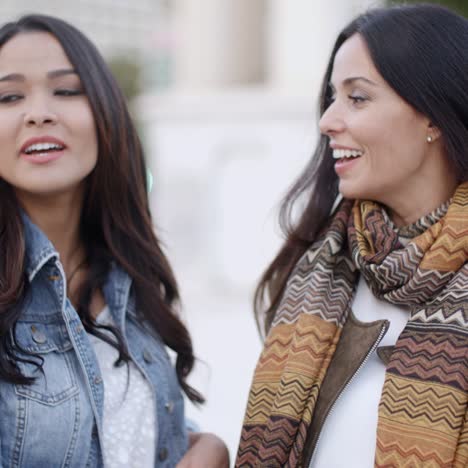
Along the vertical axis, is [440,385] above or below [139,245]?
below

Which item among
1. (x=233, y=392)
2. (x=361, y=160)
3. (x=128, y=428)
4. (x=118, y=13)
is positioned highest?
(x=118, y=13)

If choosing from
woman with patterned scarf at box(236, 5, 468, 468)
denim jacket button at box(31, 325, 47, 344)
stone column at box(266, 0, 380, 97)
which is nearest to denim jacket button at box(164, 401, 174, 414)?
woman with patterned scarf at box(236, 5, 468, 468)

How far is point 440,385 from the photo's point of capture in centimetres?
188

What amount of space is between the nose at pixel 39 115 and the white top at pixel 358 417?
1004mm

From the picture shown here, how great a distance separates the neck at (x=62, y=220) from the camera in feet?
7.72

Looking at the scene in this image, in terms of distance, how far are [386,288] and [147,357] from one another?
729 mm

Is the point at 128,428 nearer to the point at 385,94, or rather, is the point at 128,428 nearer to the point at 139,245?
the point at 139,245

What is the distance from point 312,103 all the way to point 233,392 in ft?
16.9

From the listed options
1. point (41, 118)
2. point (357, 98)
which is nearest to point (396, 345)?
point (357, 98)

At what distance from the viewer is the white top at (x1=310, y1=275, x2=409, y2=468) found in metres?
1.99

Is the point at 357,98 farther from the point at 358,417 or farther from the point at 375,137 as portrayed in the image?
the point at 358,417

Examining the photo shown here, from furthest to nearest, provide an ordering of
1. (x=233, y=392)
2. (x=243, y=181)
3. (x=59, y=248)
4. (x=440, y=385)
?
(x=243, y=181), (x=233, y=392), (x=59, y=248), (x=440, y=385)

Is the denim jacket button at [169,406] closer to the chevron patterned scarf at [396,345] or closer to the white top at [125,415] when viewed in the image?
the white top at [125,415]

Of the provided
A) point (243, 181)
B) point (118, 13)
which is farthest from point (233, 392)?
point (118, 13)
